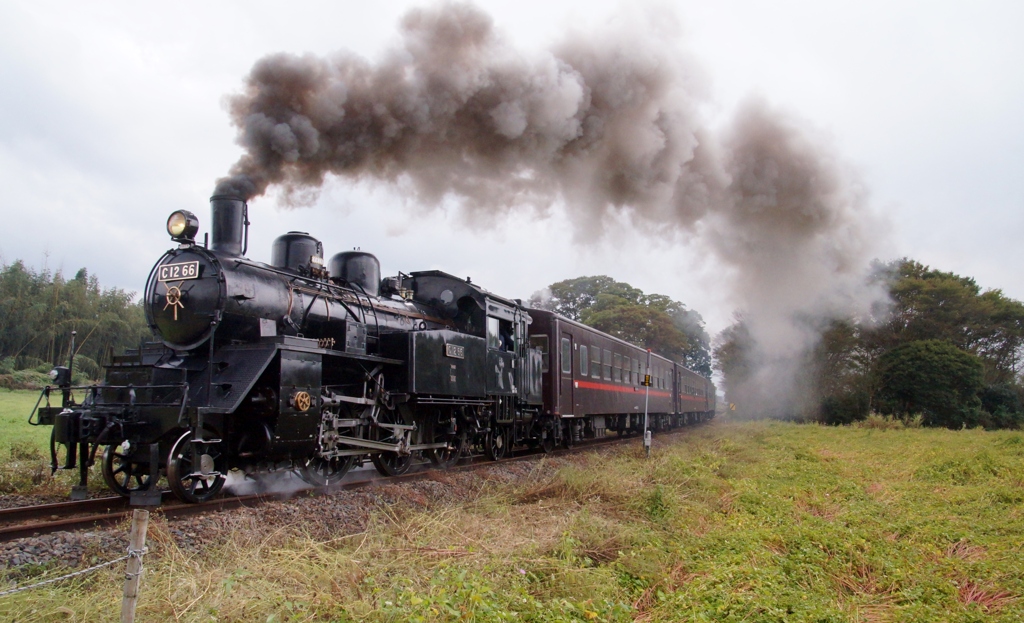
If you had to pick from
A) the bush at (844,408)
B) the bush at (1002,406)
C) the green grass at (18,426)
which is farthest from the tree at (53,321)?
the bush at (1002,406)

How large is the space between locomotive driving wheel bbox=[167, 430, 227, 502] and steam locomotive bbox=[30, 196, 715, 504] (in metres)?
0.02

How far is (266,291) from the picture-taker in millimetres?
7055

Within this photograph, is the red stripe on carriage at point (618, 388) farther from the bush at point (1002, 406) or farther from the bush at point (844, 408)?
the bush at point (1002, 406)

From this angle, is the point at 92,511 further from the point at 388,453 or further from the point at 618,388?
the point at 618,388

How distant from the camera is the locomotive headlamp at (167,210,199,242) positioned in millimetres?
6973

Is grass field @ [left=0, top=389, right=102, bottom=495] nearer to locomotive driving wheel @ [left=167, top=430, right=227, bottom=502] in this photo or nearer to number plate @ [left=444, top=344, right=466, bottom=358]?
locomotive driving wheel @ [left=167, top=430, right=227, bottom=502]

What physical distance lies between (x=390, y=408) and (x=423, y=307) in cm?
249

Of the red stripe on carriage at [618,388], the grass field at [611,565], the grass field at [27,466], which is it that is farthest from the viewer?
the red stripe on carriage at [618,388]

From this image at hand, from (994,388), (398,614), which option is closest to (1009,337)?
(994,388)

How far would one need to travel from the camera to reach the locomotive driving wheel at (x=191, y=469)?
232 inches

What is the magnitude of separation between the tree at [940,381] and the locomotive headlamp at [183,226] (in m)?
30.6

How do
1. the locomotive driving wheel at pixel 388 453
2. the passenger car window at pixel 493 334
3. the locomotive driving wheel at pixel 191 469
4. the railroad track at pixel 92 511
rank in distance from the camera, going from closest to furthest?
the railroad track at pixel 92 511, the locomotive driving wheel at pixel 191 469, the locomotive driving wheel at pixel 388 453, the passenger car window at pixel 493 334

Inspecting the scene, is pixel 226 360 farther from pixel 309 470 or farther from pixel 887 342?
pixel 887 342

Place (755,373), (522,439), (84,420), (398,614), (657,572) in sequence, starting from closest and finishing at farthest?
(398,614), (657,572), (84,420), (522,439), (755,373)
